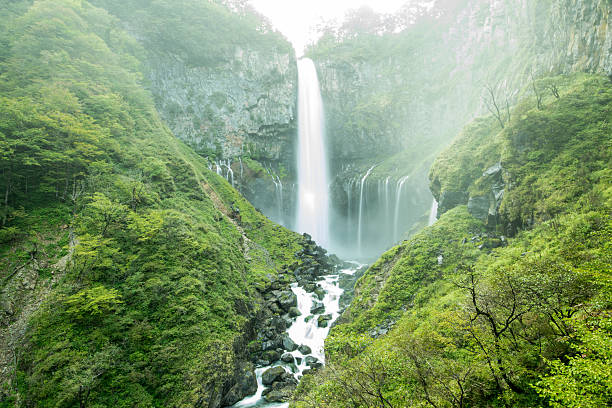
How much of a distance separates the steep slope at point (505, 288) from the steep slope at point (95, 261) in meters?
6.14

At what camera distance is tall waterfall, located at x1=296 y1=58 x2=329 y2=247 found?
4678 cm

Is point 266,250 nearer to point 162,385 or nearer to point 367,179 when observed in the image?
point 162,385

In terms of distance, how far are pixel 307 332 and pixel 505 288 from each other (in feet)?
47.7

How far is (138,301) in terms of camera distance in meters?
12.5

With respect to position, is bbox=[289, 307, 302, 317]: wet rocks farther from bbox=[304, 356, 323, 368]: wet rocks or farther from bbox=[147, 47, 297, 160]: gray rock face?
bbox=[147, 47, 297, 160]: gray rock face

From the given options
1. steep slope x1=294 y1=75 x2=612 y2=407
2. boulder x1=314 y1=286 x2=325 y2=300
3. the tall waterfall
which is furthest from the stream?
the tall waterfall

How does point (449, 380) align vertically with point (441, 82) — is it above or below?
below

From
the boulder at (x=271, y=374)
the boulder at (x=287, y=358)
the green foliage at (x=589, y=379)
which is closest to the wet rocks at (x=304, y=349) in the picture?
the boulder at (x=287, y=358)

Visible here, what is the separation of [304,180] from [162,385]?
130 feet

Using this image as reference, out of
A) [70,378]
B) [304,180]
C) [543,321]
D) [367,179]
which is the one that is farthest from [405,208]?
[70,378]

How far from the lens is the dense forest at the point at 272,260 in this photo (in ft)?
22.0

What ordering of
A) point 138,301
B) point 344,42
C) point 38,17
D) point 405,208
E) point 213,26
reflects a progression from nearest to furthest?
point 138,301
point 38,17
point 405,208
point 213,26
point 344,42

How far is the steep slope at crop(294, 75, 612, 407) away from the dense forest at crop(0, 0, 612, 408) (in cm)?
7

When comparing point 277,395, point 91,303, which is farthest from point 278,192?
point 91,303
